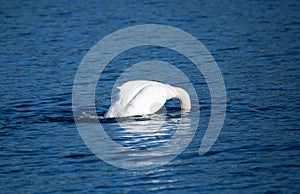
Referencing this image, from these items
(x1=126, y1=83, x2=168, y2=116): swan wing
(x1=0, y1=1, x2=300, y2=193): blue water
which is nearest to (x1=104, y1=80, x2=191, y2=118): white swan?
(x1=126, y1=83, x2=168, y2=116): swan wing

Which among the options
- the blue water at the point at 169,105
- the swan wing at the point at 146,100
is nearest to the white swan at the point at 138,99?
the swan wing at the point at 146,100

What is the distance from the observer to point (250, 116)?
16.4m

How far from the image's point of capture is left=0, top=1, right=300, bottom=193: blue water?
41.4ft

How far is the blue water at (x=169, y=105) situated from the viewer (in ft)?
41.4

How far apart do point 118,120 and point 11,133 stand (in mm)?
2334

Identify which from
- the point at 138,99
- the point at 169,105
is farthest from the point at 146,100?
the point at 169,105

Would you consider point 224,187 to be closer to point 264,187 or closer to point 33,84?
point 264,187

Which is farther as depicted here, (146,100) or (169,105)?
(169,105)

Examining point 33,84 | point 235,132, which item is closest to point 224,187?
point 235,132

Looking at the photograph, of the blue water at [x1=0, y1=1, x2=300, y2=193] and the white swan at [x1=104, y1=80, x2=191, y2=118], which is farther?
the white swan at [x1=104, y1=80, x2=191, y2=118]

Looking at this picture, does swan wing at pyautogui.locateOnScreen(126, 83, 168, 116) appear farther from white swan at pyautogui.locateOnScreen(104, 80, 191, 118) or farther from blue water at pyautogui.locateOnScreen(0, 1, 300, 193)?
blue water at pyautogui.locateOnScreen(0, 1, 300, 193)

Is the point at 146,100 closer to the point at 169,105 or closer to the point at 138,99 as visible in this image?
the point at 138,99

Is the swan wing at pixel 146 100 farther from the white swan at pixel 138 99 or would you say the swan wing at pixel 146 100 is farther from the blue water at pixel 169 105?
the blue water at pixel 169 105

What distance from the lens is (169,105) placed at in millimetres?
17812
